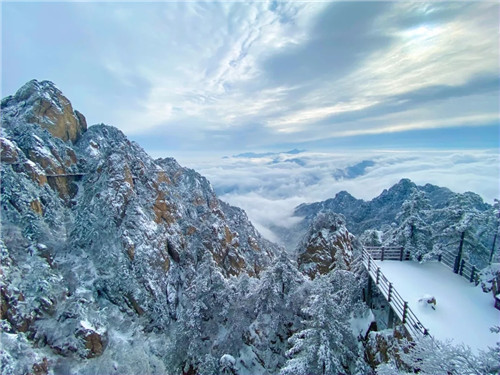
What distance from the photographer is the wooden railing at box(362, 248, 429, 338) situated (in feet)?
38.0

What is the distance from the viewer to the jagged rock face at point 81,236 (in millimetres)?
29922

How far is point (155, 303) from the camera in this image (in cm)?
4050

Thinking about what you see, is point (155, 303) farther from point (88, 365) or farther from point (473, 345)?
point (473, 345)

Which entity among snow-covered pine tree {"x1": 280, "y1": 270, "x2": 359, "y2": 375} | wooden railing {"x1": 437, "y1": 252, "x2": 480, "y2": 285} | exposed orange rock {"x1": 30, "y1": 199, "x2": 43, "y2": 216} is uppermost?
exposed orange rock {"x1": 30, "y1": 199, "x2": 43, "y2": 216}

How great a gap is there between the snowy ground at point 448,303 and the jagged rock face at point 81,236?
31.5 metres

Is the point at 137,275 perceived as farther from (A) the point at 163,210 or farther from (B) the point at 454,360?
(B) the point at 454,360

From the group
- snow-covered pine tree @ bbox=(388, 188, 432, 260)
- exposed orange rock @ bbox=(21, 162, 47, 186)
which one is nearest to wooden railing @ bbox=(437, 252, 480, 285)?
snow-covered pine tree @ bbox=(388, 188, 432, 260)

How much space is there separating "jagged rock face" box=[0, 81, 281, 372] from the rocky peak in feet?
0.75

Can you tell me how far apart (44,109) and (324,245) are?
61.7 m

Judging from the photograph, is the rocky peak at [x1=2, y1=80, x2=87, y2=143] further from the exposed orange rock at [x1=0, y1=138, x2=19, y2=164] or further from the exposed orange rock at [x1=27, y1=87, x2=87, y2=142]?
the exposed orange rock at [x1=0, y1=138, x2=19, y2=164]

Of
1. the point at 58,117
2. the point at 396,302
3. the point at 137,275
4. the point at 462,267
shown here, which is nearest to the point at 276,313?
the point at 396,302

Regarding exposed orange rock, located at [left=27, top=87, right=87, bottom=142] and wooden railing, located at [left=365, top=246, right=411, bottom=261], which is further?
exposed orange rock, located at [left=27, top=87, right=87, bottom=142]

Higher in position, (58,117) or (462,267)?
(58,117)

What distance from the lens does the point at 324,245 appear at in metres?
41.8
